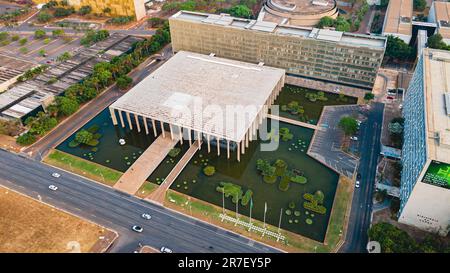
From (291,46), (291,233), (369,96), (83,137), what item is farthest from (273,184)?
(291,46)

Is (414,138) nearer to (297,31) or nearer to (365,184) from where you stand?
(365,184)

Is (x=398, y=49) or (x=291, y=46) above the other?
(x=291, y=46)

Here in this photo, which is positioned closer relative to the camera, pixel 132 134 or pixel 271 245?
pixel 271 245

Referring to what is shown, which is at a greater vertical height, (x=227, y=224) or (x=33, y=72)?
(x=33, y=72)

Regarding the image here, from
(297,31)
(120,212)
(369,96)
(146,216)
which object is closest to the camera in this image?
(146,216)

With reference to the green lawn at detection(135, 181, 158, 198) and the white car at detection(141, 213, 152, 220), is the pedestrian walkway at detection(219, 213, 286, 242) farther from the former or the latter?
the green lawn at detection(135, 181, 158, 198)

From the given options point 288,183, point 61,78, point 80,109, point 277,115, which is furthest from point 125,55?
point 288,183

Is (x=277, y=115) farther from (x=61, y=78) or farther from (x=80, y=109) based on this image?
(x=61, y=78)
